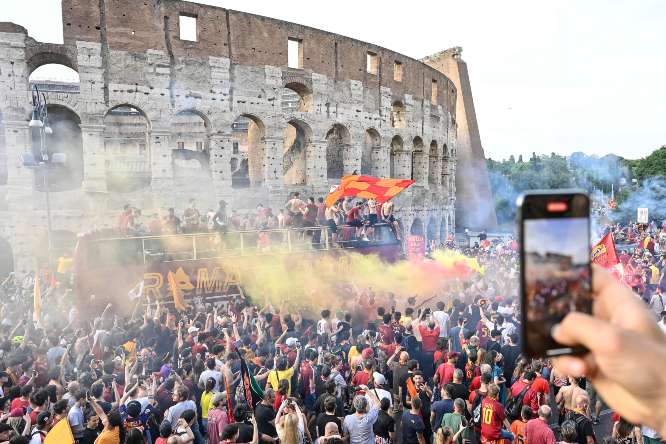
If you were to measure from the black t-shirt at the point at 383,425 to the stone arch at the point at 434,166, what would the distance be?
28.3 meters

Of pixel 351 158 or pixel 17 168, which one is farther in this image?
pixel 351 158

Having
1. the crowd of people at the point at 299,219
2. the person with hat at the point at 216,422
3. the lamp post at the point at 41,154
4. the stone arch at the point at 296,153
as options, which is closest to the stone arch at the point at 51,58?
the lamp post at the point at 41,154

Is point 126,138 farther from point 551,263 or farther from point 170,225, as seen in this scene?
point 551,263

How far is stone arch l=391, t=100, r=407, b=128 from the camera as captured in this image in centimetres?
2908

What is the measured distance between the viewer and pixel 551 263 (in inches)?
65.4

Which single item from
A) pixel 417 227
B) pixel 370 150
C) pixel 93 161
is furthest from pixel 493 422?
pixel 370 150

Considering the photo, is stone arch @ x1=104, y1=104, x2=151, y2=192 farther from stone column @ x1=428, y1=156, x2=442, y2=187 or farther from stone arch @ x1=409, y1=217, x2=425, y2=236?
stone column @ x1=428, y1=156, x2=442, y2=187

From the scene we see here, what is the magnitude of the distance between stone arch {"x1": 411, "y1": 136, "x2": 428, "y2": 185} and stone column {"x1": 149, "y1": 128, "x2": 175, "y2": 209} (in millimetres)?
16106

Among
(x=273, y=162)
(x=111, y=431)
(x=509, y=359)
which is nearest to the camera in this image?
(x=111, y=431)

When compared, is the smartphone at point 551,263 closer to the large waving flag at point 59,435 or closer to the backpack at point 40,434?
the large waving flag at point 59,435

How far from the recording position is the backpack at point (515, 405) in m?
6.15

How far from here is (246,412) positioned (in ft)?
19.8

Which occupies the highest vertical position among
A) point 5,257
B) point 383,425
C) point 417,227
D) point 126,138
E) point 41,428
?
point 126,138

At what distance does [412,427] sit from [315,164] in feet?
63.5
